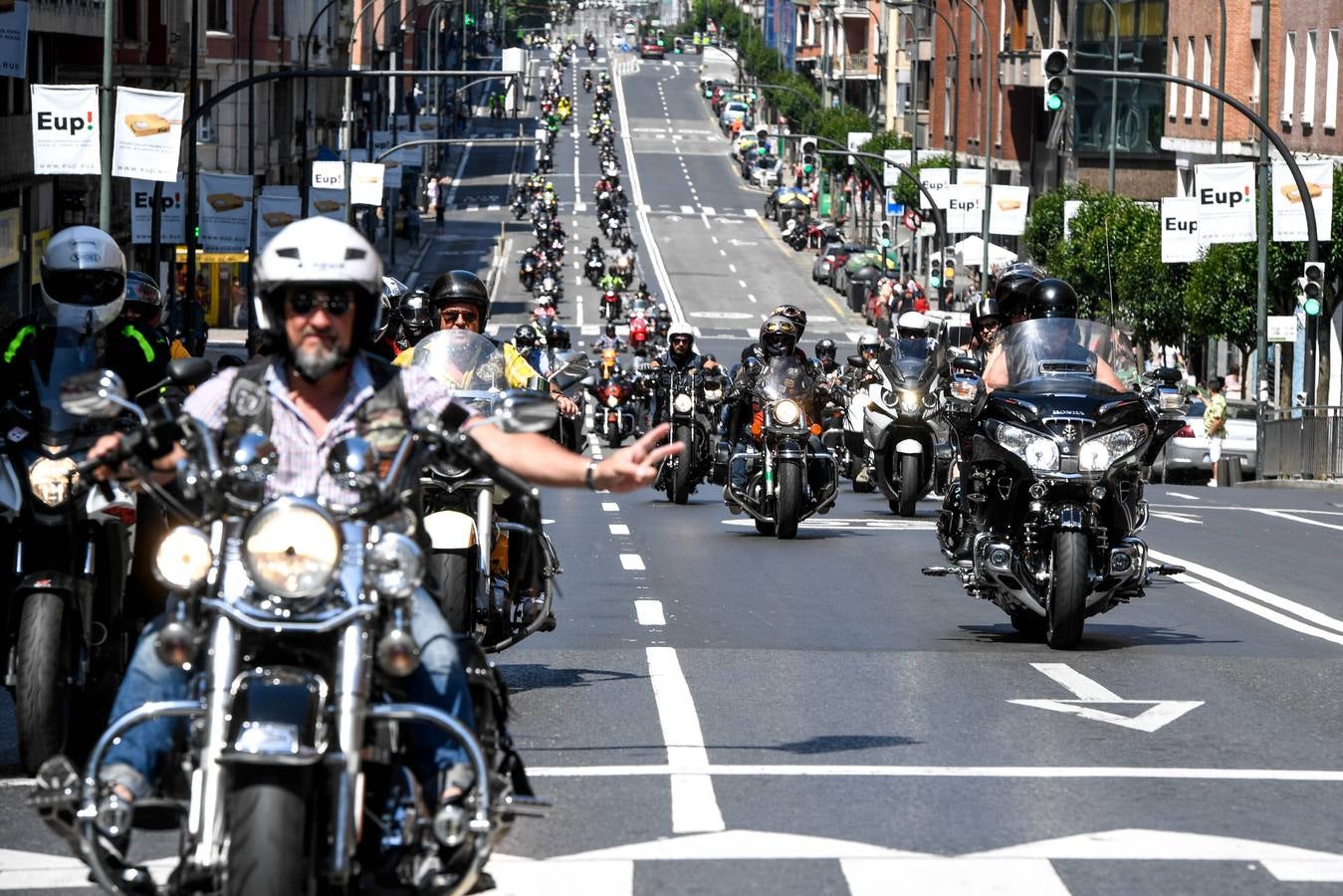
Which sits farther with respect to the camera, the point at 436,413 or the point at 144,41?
the point at 144,41

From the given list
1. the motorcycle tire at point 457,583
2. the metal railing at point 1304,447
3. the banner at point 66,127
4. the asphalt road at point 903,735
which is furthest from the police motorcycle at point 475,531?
the metal railing at point 1304,447

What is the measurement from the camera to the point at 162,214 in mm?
48781

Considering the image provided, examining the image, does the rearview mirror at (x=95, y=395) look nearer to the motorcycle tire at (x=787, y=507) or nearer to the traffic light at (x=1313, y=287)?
the motorcycle tire at (x=787, y=507)

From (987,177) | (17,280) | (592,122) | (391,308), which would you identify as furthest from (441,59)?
(391,308)

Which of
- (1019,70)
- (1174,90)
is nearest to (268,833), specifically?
(1174,90)

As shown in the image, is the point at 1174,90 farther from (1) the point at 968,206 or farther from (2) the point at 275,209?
(2) the point at 275,209

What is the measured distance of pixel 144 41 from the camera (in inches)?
2413

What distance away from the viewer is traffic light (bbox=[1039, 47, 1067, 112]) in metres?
33.2

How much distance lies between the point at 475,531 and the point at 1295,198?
30222mm

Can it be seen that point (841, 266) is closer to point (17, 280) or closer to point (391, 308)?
point (17, 280)

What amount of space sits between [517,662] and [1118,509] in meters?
3.04

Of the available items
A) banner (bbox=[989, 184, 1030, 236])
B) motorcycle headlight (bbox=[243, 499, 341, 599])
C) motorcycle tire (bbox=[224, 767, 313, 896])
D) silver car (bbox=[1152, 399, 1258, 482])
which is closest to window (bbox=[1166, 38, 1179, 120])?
banner (bbox=[989, 184, 1030, 236])

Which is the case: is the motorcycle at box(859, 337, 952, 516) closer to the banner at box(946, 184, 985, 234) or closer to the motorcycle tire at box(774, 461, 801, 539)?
the motorcycle tire at box(774, 461, 801, 539)

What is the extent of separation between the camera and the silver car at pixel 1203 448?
135ft
